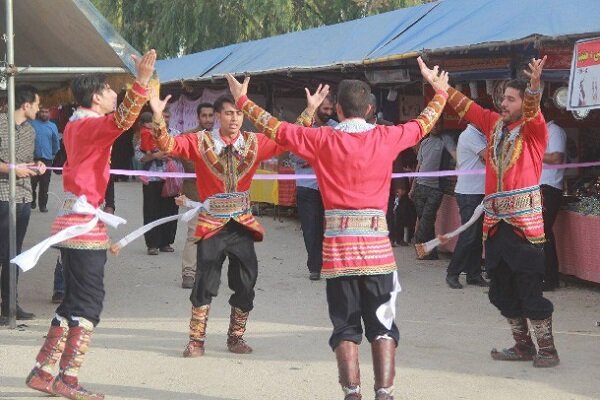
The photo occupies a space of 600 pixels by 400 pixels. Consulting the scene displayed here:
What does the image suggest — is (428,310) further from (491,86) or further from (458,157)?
(491,86)

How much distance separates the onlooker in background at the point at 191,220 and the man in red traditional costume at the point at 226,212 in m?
2.02

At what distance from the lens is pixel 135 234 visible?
6.61 m

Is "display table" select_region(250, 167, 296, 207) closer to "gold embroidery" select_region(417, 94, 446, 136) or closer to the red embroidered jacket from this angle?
the red embroidered jacket

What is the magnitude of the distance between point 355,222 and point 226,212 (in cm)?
161

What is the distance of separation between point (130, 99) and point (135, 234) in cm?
138

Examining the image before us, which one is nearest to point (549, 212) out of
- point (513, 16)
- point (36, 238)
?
point (513, 16)

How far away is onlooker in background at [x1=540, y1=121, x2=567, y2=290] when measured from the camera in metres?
9.27

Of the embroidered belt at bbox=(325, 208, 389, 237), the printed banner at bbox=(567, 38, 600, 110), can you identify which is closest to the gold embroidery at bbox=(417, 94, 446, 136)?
the embroidered belt at bbox=(325, 208, 389, 237)

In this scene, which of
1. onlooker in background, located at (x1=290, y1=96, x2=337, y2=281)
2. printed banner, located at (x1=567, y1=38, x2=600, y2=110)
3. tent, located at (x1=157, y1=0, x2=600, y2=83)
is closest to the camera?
printed banner, located at (x1=567, y1=38, x2=600, y2=110)

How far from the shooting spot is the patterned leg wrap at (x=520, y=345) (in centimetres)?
674

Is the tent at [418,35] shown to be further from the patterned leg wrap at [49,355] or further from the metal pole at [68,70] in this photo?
the patterned leg wrap at [49,355]

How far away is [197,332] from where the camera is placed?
22.5 feet

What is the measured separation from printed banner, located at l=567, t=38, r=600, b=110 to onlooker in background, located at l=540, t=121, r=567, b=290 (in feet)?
3.18

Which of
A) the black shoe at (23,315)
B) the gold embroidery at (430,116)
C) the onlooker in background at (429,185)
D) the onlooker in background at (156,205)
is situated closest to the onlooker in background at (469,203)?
the onlooker in background at (429,185)
